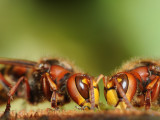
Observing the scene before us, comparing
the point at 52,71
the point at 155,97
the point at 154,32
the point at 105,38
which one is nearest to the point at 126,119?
the point at 155,97

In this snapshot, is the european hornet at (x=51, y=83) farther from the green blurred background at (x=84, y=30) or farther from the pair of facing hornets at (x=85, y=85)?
the green blurred background at (x=84, y=30)

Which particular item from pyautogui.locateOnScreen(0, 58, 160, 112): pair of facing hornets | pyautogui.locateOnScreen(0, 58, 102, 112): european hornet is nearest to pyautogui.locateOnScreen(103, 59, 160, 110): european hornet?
pyautogui.locateOnScreen(0, 58, 160, 112): pair of facing hornets

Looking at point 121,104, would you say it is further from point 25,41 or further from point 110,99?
point 25,41

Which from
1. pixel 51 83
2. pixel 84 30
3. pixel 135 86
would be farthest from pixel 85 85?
pixel 84 30

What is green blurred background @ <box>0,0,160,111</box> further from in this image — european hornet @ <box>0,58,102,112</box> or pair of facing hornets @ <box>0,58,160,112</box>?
pair of facing hornets @ <box>0,58,160,112</box>

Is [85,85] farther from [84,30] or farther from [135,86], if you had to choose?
[84,30]

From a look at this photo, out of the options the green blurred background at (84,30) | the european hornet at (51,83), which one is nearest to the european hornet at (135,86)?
the european hornet at (51,83)
